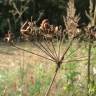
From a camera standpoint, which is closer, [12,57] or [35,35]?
[35,35]

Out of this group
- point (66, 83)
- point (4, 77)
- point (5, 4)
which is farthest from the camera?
point (5, 4)

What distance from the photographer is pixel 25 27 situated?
9.91ft

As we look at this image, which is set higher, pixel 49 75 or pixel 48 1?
pixel 48 1

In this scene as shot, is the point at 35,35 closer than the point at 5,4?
Yes

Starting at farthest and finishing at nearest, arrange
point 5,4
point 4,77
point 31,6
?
point 31,6
point 5,4
point 4,77

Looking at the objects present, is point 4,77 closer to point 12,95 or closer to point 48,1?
point 12,95

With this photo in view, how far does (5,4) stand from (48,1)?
1.49 metres

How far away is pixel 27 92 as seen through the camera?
4859mm

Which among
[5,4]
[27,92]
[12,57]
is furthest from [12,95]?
[5,4]

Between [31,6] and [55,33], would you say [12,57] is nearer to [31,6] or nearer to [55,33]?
[31,6]

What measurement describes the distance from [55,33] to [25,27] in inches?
8.5

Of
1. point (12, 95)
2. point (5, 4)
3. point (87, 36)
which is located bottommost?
point (12, 95)

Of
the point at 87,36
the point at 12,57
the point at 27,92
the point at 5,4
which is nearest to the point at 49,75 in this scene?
the point at 27,92

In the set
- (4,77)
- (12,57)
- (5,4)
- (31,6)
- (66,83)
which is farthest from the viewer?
(31,6)
